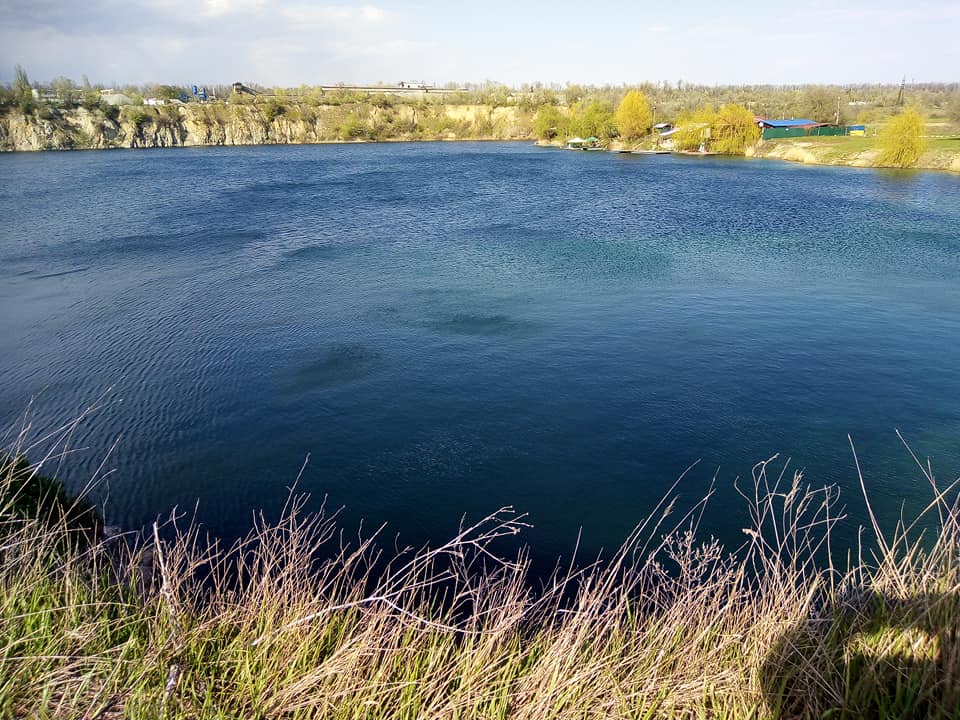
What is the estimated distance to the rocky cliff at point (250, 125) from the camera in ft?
345

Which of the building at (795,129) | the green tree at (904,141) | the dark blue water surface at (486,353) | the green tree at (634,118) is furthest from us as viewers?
the green tree at (634,118)

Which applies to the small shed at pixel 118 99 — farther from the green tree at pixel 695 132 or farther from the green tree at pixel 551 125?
the green tree at pixel 695 132

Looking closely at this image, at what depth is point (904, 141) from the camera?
67875mm

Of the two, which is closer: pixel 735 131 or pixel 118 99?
pixel 735 131

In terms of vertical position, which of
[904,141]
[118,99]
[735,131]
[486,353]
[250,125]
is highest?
[118,99]

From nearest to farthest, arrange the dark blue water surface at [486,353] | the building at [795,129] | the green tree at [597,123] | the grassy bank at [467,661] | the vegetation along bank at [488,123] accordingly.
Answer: the grassy bank at [467,661] < the dark blue water surface at [486,353] < the vegetation along bank at [488,123] < the building at [795,129] < the green tree at [597,123]

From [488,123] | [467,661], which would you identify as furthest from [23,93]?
[467,661]

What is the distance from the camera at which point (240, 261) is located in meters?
37.4

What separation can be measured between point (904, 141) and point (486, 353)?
68.7m

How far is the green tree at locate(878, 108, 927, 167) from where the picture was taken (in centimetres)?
6725

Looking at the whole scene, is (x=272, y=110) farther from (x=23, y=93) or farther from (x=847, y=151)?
(x=847, y=151)

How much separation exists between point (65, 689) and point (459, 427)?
14.8 m

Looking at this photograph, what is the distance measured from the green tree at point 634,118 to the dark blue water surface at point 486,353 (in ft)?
199

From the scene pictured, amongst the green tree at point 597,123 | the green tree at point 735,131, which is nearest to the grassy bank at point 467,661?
the green tree at point 735,131
